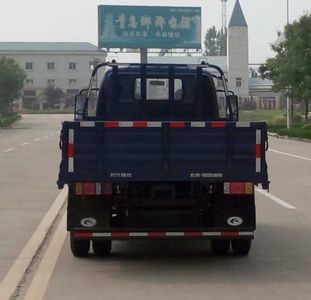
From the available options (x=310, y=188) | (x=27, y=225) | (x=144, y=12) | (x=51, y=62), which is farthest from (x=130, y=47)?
(x=51, y=62)

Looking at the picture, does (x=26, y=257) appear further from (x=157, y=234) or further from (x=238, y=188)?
(x=238, y=188)

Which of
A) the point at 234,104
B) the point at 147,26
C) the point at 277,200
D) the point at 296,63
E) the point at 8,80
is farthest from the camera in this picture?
the point at 8,80

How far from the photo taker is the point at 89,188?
7.79 m

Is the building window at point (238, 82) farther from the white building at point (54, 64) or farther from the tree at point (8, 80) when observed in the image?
the white building at point (54, 64)

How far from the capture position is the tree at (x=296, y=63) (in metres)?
44.8

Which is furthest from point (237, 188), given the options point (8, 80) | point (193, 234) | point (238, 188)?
point (8, 80)

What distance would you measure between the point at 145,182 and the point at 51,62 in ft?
380

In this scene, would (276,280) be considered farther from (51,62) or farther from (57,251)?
(51,62)

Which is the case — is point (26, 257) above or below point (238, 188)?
below

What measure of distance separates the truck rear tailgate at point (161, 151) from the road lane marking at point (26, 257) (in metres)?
1.06

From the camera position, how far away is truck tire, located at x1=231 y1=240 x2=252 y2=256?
8516 mm

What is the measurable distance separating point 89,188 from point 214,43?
6330 inches

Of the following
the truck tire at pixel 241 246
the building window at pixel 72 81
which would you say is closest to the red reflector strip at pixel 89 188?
the truck tire at pixel 241 246

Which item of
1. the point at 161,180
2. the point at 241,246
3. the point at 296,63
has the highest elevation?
the point at 296,63
